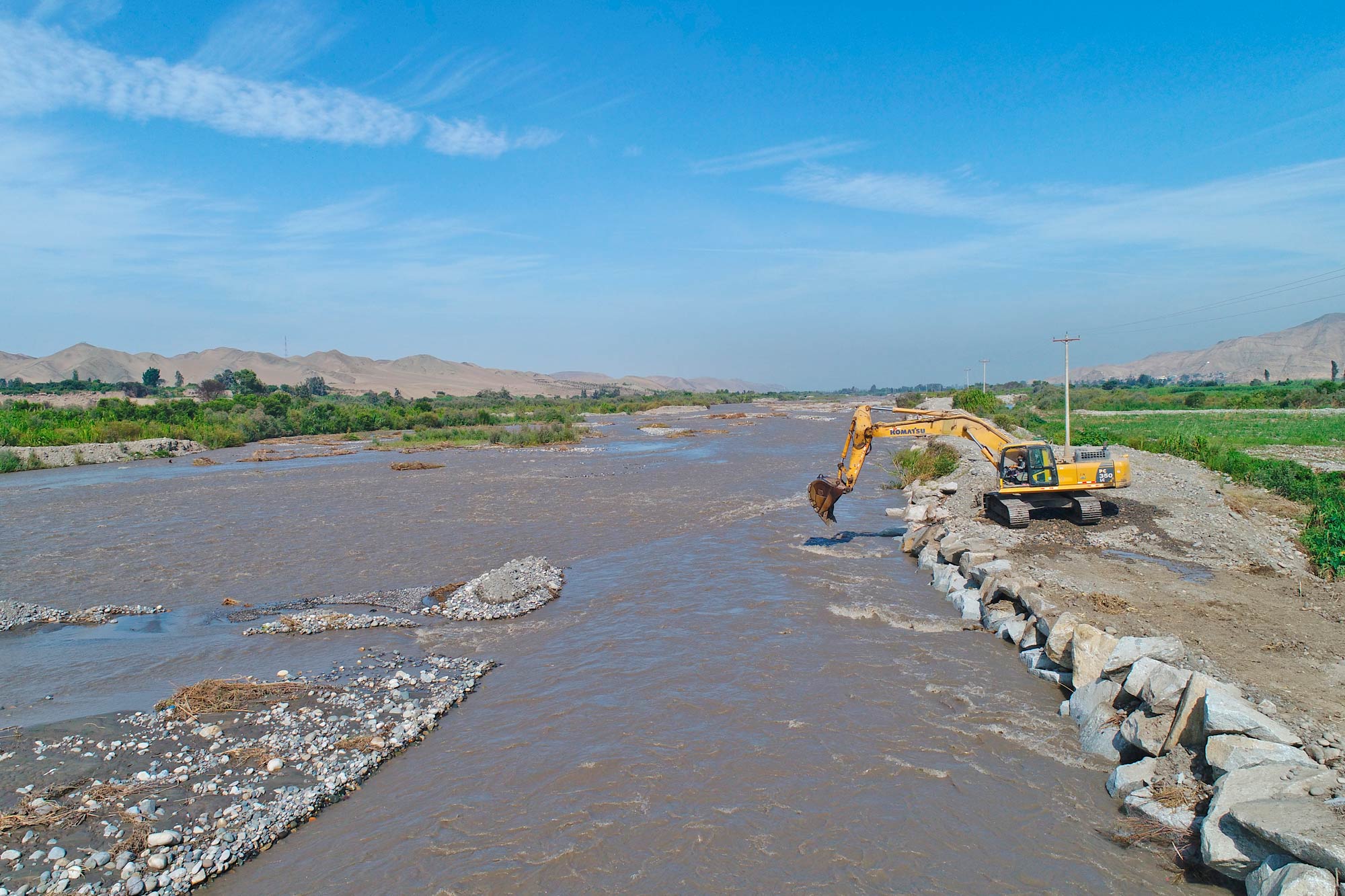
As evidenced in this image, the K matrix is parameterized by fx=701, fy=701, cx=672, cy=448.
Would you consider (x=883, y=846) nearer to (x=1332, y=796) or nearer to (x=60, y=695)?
(x=1332, y=796)

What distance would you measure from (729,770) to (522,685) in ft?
10.3

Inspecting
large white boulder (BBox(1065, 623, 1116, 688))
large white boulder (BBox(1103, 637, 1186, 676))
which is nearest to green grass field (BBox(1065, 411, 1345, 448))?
large white boulder (BBox(1065, 623, 1116, 688))

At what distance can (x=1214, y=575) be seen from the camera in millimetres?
11188

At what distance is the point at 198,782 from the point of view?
650cm

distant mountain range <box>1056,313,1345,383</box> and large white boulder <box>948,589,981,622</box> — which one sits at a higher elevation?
distant mountain range <box>1056,313,1345,383</box>

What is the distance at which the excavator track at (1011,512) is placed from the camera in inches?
576

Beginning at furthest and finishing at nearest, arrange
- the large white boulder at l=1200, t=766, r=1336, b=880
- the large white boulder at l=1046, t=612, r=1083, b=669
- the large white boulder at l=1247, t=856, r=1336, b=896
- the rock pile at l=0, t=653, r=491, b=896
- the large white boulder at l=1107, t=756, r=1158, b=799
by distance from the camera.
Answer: the large white boulder at l=1046, t=612, r=1083, b=669
the large white boulder at l=1107, t=756, r=1158, b=799
the rock pile at l=0, t=653, r=491, b=896
the large white boulder at l=1200, t=766, r=1336, b=880
the large white boulder at l=1247, t=856, r=1336, b=896

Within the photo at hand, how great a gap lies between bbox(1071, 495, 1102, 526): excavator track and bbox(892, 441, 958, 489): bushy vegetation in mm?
8724

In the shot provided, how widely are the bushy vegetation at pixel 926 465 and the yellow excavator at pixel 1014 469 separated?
27.8 feet

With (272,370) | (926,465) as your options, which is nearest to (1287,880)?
(926,465)

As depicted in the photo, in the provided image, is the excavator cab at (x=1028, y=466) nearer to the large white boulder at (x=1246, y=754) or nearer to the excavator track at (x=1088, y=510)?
the excavator track at (x=1088, y=510)

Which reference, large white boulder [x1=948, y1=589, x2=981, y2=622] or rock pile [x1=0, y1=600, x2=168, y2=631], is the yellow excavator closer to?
large white boulder [x1=948, y1=589, x2=981, y2=622]

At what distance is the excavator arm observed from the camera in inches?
559

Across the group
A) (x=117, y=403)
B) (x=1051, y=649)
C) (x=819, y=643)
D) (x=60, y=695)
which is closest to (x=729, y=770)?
(x=819, y=643)
